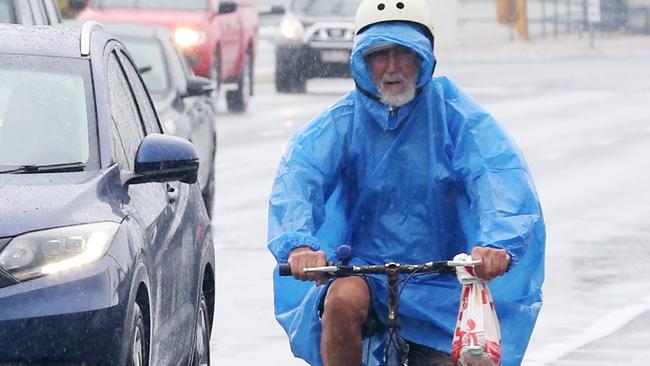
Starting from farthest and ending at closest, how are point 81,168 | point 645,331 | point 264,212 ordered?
point 264,212, point 645,331, point 81,168

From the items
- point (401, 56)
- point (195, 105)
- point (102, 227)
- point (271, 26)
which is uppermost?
point (401, 56)

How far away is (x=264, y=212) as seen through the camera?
1645 cm

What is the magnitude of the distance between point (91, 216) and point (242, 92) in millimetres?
22827

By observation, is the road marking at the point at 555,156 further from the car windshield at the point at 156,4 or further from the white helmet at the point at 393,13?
the white helmet at the point at 393,13

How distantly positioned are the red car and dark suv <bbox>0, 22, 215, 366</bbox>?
53.2ft

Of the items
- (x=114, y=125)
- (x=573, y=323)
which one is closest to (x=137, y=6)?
(x=573, y=323)

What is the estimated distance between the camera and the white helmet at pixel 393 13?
6238mm

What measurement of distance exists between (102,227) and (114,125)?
0.93 meters

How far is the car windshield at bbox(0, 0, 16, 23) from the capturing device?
1358 cm

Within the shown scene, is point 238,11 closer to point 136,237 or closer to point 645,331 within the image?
point 645,331

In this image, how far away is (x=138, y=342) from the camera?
21.7 feet

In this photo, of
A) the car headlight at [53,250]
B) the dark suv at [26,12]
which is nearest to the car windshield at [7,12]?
the dark suv at [26,12]

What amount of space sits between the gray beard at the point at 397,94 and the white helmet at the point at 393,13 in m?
0.17

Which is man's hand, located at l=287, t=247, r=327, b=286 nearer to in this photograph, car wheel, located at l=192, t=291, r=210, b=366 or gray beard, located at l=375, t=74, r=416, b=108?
gray beard, located at l=375, t=74, r=416, b=108
